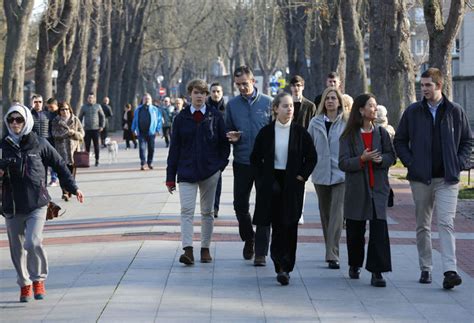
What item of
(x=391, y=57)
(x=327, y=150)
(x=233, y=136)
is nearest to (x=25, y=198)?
(x=233, y=136)

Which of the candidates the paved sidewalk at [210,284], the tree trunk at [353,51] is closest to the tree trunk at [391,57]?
the tree trunk at [353,51]

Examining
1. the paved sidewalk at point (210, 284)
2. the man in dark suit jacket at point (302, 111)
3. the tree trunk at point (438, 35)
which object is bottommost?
the paved sidewalk at point (210, 284)

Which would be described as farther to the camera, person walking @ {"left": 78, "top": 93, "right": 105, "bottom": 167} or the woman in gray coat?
person walking @ {"left": 78, "top": 93, "right": 105, "bottom": 167}

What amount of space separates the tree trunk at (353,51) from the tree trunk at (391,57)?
482 centimetres

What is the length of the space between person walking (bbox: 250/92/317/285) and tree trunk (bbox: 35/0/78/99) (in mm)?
21460

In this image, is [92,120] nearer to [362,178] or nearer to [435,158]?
[362,178]

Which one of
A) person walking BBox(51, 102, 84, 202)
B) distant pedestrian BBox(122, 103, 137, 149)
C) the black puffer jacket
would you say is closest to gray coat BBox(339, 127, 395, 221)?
the black puffer jacket

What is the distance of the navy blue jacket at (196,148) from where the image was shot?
12.1 metres

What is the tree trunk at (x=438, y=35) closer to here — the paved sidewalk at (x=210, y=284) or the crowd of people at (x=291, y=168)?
the paved sidewalk at (x=210, y=284)

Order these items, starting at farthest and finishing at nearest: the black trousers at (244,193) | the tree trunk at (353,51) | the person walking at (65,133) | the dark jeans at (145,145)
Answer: the tree trunk at (353,51) → the dark jeans at (145,145) → the person walking at (65,133) → the black trousers at (244,193)

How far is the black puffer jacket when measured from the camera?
10219 mm

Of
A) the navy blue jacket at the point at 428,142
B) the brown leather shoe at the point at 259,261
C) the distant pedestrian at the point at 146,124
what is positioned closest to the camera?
the navy blue jacket at the point at 428,142

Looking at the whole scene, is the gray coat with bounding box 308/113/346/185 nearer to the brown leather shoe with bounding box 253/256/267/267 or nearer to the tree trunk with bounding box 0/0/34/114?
the brown leather shoe with bounding box 253/256/267/267

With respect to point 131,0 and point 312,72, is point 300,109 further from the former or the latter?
point 131,0
